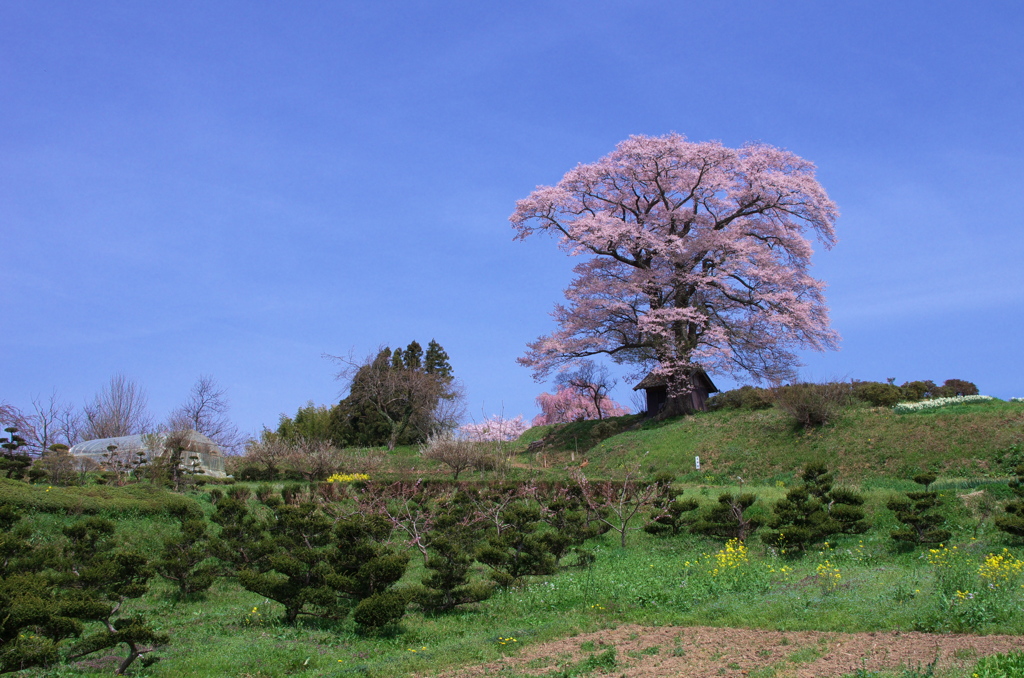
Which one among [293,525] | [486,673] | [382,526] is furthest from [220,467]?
[486,673]

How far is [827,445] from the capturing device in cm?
1972

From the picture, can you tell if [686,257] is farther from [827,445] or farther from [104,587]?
[104,587]

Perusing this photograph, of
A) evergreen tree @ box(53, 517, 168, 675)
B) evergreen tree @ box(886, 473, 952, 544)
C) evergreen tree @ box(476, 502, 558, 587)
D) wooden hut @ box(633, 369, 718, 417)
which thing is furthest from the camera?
wooden hut @ box(633, 369, 718, 417)

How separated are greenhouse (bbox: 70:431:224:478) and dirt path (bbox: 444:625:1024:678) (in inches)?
562

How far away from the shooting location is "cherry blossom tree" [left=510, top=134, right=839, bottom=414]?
→ 85.1ft

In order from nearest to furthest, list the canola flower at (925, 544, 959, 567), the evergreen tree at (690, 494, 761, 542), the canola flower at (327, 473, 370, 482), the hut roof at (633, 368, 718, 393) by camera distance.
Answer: the canola flower at (925, 544, 959, 567) < the evergreen tree at (690, 494, 761, 542) < the canola flower at (327, 473, 370, 482) < the hut roof at (633, 368, 718, 393)

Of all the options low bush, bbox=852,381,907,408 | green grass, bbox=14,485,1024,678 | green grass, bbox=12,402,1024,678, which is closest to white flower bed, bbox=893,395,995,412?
low bush, bbox=852,381,907,408

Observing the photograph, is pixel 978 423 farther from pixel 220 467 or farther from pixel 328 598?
pixel 220 467

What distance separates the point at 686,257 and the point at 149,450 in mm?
17637

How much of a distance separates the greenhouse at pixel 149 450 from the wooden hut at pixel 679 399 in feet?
48.5

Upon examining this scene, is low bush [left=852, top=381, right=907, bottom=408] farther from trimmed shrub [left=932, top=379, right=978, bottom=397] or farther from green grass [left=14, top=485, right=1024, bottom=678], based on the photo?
green grass [left=14, top=485, right=1024, bottom=678]

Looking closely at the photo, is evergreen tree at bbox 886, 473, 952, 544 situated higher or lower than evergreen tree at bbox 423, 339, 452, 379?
lower

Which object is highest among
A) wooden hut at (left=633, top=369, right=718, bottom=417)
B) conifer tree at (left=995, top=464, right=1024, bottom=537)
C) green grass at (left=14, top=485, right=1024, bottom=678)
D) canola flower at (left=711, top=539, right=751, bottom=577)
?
wooden hut at (left=633, top=369, right=718, bottom=417)

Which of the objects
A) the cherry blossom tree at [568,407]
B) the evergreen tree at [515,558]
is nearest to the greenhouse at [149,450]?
the evergreen tree at [515,558]
